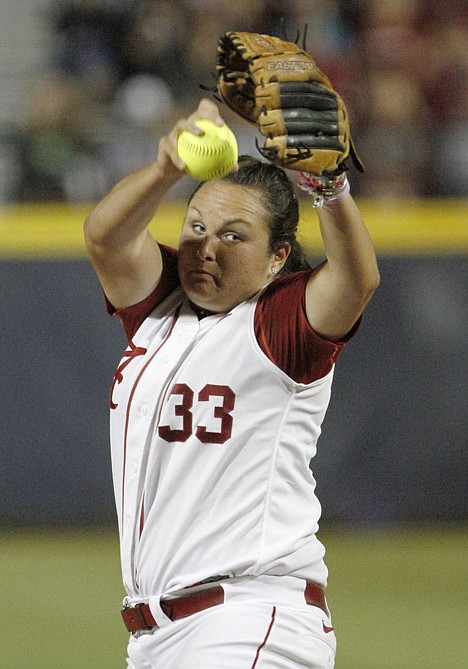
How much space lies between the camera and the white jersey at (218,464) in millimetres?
2625

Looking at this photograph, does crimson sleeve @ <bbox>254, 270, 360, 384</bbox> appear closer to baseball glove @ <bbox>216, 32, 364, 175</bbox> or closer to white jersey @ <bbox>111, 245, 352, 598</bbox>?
white jersey @ <bbox>111, 245, 352, 598</bbox>


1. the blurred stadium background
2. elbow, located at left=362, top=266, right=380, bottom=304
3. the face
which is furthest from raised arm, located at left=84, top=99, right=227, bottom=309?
the blurred stadium background

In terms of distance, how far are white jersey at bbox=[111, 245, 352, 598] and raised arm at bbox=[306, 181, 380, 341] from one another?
17cm

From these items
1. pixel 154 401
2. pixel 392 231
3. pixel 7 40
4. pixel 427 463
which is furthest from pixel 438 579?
pixel 7 40

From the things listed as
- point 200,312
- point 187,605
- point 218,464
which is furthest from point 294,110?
point 187,605

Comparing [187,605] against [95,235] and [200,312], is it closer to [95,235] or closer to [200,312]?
[200,312]

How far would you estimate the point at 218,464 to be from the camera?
2623 millimetres

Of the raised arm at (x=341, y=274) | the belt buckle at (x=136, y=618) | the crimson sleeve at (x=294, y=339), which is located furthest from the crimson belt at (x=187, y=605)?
the raised arm at (x=341, y=274)

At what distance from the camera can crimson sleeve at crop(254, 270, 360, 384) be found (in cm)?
261

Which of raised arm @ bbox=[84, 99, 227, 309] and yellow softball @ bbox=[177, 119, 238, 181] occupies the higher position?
yellow softball @ bbox=[177, 119, 238, 181]

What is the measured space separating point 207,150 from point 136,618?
45.6 inches

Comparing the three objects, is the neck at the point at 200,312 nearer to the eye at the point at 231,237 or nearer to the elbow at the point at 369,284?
the eye at the point at 231,237

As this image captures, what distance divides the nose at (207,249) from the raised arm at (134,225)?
0.48ft

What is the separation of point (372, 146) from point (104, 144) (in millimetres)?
1700
